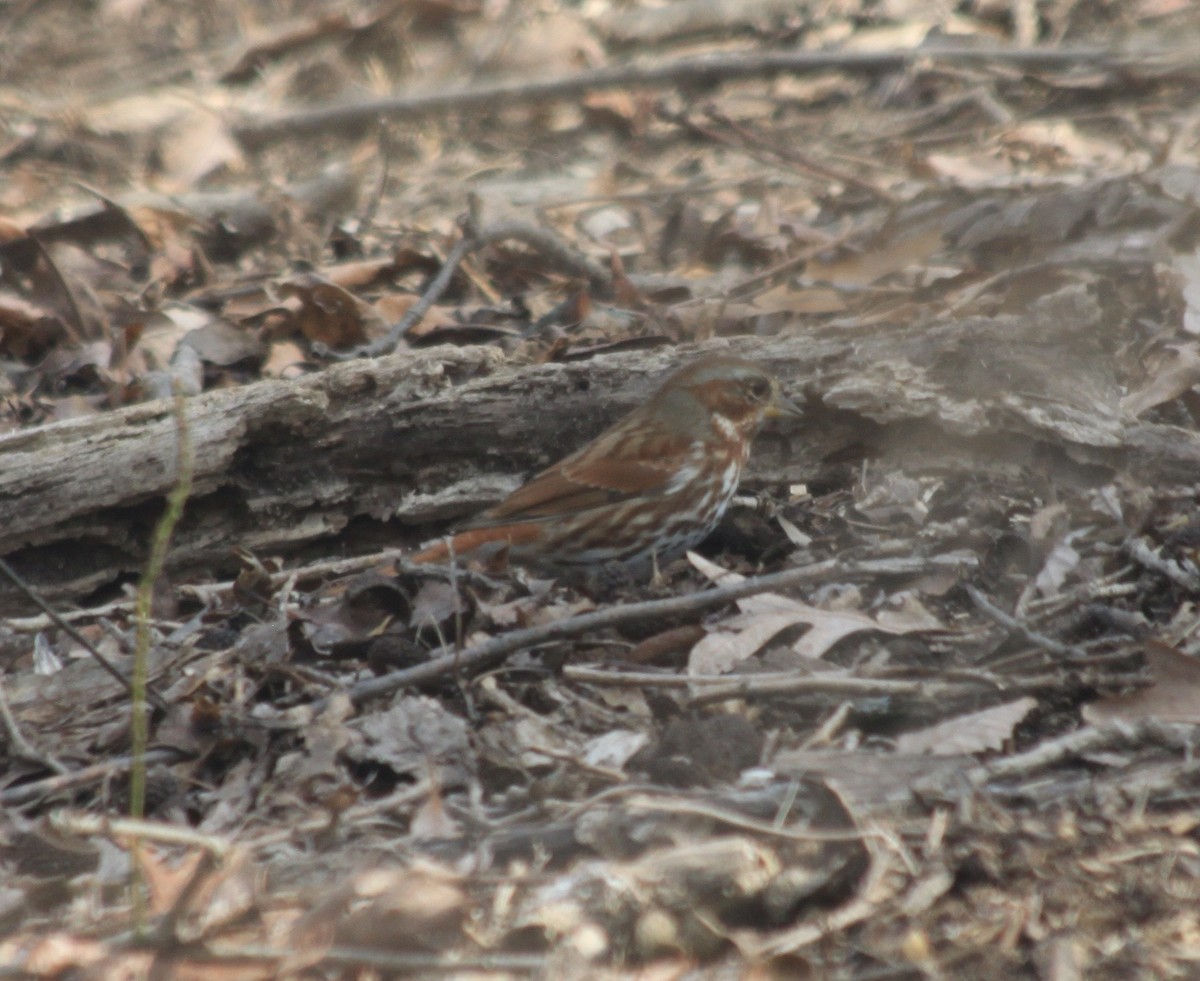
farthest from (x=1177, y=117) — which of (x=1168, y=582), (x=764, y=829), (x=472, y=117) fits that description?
(x=764, y=829)

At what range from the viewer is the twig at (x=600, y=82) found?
31.4ft

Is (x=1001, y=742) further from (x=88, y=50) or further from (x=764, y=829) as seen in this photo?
(x=88, y=50)

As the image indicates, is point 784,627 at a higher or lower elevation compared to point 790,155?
higher

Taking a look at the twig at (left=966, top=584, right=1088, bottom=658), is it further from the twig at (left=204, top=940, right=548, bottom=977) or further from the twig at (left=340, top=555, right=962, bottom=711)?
the twig at (left=204, top=940, right=548, bottom=977)

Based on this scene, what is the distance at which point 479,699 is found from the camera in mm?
3844

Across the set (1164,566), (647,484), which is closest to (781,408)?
(647,484)

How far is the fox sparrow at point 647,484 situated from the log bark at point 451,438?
139 mm

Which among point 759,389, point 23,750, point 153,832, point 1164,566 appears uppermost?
point 153,832

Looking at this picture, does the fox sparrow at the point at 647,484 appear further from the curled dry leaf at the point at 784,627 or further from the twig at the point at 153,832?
the twig at the point at 153,832

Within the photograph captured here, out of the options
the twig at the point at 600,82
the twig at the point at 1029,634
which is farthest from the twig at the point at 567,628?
the twig at the point at 600,82

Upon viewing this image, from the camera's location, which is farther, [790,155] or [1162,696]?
[790,155]

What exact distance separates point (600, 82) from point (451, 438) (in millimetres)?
5098

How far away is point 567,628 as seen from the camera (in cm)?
385

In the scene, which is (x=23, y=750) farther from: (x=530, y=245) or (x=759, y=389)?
(x=530, y=245)
